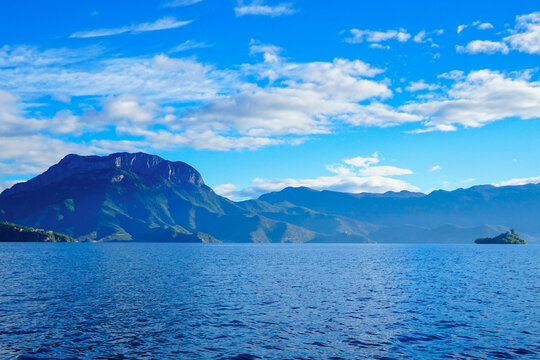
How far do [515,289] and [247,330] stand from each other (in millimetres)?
74766

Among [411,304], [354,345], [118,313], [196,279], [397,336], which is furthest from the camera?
[196,279]

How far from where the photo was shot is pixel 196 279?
378ft

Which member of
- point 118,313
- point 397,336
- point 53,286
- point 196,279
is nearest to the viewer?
point 397,336

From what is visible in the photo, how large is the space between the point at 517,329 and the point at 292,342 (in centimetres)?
3169

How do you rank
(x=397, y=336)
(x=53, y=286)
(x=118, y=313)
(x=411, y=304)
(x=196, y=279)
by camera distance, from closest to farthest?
(x=397, y=336), (x=118, y=313), (x=411, y=304), (x=53, y=286), (x=196, y=279)

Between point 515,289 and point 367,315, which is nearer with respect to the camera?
point 367,315

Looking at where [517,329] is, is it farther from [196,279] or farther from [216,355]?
[196,279]

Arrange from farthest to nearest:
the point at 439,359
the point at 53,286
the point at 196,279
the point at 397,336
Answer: the point at 196,279 < the point at 53,286 < the point at 397,336 < the point at 439,359

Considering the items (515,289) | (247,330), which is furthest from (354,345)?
(515,289)

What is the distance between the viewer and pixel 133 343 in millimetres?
48156

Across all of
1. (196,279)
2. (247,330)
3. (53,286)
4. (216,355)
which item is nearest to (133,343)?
(216,355)

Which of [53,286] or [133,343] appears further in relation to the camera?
[53,286]

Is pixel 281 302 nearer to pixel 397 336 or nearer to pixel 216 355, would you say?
pixel 397 336

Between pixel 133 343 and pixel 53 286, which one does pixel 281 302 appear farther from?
pixel 53 286
